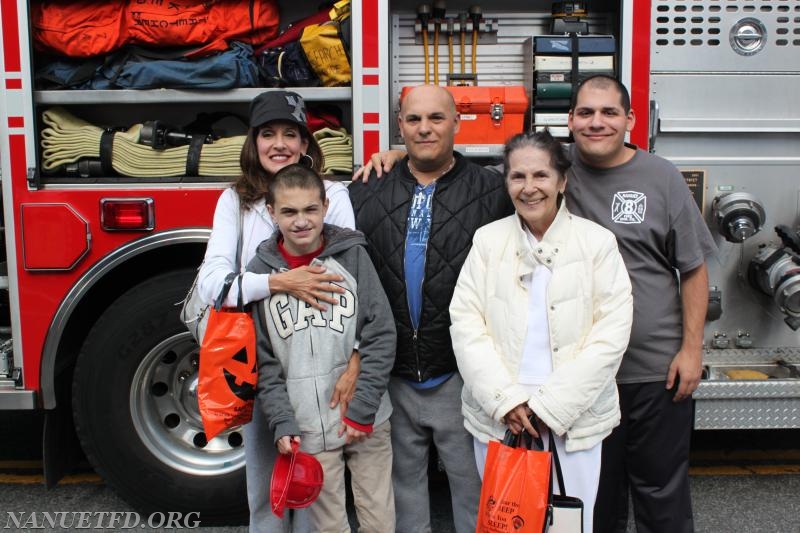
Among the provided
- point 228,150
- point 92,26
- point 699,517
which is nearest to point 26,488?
point 228,150

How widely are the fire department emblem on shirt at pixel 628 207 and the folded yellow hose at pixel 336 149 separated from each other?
123 centimetres

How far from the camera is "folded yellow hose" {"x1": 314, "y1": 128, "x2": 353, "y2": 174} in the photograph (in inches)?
132

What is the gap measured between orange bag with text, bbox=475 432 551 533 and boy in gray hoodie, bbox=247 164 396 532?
0.44 metres

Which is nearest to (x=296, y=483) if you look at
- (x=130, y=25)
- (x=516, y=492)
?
(x=516, y=492)

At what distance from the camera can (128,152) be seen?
11.0ft

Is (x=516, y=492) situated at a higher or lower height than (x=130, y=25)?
lower

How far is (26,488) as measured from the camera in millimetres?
3938

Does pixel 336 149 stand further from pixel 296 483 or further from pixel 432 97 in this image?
pixel 296 483

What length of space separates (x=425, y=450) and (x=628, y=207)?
1076 millimetres

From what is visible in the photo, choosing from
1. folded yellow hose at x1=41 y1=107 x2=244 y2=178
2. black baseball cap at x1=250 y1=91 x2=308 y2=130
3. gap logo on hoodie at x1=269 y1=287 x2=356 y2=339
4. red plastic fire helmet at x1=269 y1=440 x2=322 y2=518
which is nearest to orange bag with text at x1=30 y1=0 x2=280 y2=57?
folded yellow hose at x1=41 y1=107 x2=244 y2=178

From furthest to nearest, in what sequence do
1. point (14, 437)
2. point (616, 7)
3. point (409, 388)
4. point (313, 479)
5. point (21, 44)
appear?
point (14, 437), point (616, 7), point (21, 44), point (409, 388), point (313, 479)

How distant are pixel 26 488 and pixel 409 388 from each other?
2.42 metres

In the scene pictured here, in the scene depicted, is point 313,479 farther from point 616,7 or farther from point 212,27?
point 616,7

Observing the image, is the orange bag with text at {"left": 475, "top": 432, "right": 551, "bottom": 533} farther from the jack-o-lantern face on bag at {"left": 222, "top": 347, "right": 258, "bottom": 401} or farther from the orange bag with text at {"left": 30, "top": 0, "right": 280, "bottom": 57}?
the orange bag with text at {"left": 30, "top": 0, "right": 280, "bottom": 57}
